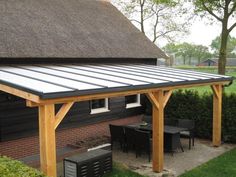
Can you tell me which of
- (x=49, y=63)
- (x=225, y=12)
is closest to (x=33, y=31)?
(x=49, y=63)

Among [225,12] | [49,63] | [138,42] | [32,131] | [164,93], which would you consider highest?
[225,12]

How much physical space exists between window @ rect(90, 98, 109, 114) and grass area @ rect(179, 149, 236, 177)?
5.07 metres

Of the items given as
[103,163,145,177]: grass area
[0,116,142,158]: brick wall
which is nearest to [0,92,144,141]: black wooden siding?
[0,116,142,158]: brick wall

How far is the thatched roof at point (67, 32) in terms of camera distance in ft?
35.4

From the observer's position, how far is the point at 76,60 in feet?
40.5

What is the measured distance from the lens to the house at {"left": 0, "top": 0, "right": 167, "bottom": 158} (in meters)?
10.4

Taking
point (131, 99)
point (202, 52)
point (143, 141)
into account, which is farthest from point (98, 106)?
point (202, 52)

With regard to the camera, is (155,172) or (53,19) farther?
(53,19)

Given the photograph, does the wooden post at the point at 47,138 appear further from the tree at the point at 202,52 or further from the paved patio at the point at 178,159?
the tree at the point at 202,52

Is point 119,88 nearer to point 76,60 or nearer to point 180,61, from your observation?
point 76,60

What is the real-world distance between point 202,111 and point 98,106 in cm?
437

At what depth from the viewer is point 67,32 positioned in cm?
1298

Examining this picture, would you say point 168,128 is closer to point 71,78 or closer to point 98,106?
point 98,106

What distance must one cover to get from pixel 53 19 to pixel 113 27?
12.0ft
